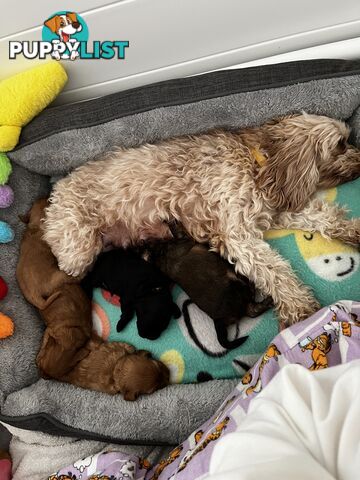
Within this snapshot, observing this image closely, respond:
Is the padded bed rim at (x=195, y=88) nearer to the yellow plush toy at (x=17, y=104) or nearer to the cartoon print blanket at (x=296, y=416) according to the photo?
the yellow plush toy at (x=17, y=104)

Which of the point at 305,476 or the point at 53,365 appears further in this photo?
the point at 53,365

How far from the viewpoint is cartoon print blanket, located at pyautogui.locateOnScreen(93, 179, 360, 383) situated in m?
2.26

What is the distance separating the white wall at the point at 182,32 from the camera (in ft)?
7.34

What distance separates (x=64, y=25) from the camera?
2299 mm

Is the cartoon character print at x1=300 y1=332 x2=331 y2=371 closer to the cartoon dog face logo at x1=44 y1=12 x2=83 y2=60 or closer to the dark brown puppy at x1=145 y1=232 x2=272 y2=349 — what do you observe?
the dark brown puppy at x1=145 y1=232 x2=272 y2=349

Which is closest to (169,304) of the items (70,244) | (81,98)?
(70,244)

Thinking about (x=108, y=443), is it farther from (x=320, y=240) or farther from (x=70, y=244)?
(x=320, y=240)

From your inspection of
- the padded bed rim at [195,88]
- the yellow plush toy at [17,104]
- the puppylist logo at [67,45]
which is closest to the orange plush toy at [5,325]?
the yellow plush toy at [17,104]

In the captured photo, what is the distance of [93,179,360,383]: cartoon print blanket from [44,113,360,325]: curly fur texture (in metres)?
0.06

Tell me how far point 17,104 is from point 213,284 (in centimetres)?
128

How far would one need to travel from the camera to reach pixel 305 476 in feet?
3.45

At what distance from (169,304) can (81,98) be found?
Result: 3.96 feet

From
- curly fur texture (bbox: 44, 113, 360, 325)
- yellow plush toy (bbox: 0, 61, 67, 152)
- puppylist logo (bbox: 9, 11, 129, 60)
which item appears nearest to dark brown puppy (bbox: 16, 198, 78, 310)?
curly fur texture (bbox: 44, 113, 360, 325)

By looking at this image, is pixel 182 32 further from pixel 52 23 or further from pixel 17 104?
pixel 17 104
